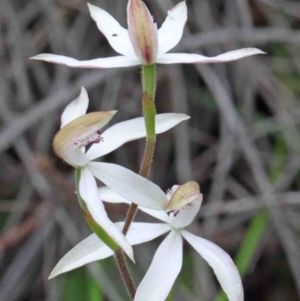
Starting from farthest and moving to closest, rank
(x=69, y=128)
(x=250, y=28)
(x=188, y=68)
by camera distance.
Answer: (x=188, y=68)
(x=250, y=28)
(x=69, y=128)

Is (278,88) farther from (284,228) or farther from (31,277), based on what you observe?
(31,277)

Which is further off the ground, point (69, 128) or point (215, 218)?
point (69, 128)

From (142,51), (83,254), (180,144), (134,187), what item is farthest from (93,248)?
(180,144)

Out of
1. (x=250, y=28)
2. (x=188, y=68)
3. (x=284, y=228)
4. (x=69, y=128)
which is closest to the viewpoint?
(x=69, y=128)

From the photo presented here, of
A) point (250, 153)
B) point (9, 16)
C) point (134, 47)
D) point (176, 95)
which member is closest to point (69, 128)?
point (134, 47)

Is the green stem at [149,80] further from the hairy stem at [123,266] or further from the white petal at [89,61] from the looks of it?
the hairy stem at [123,266]

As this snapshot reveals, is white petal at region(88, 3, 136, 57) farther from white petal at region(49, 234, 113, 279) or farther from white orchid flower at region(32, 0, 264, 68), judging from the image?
white petal at region(49, 234, 113, 279)

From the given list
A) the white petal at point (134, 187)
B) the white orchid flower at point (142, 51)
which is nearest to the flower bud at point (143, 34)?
the white orchid flower at point (142, 51)
